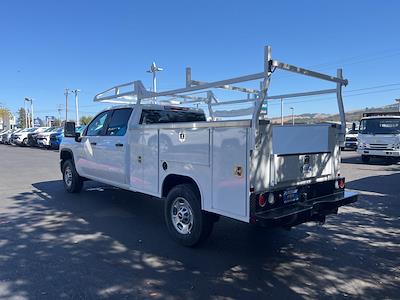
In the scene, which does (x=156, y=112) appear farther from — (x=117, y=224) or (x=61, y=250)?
(x=61, y=250)

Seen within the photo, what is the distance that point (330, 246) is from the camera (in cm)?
530

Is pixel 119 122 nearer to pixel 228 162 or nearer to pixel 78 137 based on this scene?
pixel 78 137

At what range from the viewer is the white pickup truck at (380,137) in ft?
55.5

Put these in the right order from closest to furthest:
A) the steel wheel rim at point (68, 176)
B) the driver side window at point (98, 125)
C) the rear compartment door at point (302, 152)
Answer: the rear compartment door at point (302, 152) < the driver side window at point (98, 125) < the steel wheel rim at point (68, 176)

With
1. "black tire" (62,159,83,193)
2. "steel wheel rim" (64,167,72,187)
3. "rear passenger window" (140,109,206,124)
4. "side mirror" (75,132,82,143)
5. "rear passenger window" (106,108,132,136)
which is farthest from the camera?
"steel wheel rim" (64,167,72,187)

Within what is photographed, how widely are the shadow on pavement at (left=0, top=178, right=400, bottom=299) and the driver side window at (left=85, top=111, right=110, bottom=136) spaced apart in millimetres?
1717

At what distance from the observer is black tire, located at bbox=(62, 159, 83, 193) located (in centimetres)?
891

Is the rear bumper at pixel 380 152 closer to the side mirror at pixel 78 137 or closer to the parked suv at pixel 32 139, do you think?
the side mirror at pixel 78 137

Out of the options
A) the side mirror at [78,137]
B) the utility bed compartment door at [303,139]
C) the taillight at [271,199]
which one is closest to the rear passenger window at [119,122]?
the side mirror at [78,137]

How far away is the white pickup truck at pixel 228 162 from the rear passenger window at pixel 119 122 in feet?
0.07

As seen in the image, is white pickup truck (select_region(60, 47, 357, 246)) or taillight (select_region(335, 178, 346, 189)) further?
taillight (select_region(335, 178, 346, 189))

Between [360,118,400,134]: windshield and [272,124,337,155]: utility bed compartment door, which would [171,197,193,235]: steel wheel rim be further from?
[360,118,400,134]: windshield

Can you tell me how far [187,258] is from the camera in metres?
4.78

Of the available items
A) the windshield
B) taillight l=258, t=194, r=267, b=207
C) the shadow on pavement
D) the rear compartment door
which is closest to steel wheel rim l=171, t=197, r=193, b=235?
the shadow on pavement
